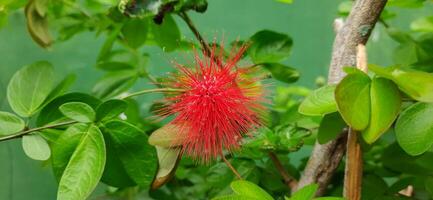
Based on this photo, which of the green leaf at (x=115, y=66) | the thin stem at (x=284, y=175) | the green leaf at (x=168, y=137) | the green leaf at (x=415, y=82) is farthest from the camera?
the green leaf at (x=115, y=66)

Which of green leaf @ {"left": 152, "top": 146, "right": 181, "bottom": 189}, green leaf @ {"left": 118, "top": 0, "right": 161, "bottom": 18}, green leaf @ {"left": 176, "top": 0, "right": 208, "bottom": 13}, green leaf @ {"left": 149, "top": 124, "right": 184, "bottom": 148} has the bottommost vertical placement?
green leaf @ {"left": 152, "top": 146, "right": 181, "bottom": 189}

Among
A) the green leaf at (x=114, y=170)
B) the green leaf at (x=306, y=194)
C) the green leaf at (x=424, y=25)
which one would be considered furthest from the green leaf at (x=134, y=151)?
the green leaf at (x=424, y=25)

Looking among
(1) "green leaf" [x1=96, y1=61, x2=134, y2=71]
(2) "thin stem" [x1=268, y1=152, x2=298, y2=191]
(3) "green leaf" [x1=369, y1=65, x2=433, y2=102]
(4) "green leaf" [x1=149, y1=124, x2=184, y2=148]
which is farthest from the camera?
(1) "green leaf" [x1=96, y1=61, x2=134, y2=71]

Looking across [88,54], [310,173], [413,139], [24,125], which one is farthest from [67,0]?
[413,139]

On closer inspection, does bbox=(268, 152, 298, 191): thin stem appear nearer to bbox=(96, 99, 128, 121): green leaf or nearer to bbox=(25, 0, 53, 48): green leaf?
bbox=(96, 99, 128, 121): green leaf

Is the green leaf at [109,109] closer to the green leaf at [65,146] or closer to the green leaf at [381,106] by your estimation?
the green leaf at [65,146]

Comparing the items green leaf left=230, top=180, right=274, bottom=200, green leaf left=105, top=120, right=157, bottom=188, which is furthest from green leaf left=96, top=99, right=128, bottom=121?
green leaf left=230, top=180, right=274, bottom=200

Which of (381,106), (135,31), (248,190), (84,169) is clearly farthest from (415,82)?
(135,31)
